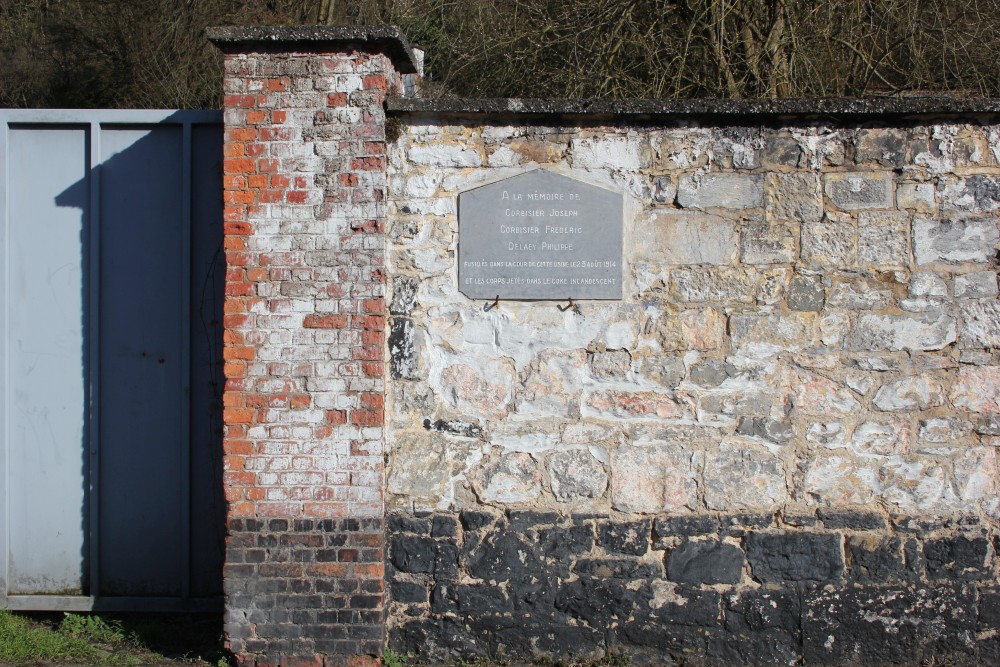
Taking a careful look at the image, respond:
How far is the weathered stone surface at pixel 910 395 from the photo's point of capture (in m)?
3.85

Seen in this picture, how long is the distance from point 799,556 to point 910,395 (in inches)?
36.1

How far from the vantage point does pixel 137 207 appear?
14.6 ft

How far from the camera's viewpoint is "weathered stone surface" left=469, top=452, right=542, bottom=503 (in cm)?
388

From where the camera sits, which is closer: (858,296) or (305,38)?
(305,38)

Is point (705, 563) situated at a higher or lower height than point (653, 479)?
lower

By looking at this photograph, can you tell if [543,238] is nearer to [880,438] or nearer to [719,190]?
[719,190]

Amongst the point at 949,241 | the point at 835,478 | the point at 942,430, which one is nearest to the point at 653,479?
the point at 835,478

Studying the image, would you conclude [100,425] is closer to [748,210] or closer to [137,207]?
[137,207]

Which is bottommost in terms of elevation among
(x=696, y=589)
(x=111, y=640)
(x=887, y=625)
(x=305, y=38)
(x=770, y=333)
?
(x=111, y=640)

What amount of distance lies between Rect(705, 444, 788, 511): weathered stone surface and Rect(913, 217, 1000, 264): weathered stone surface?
1199 millimetres

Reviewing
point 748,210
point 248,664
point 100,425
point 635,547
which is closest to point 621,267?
point 748,210

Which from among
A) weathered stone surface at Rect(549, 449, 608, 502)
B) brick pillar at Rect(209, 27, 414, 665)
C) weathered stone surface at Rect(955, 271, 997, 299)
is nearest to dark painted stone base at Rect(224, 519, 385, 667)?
brick pillar at Rect(209, 27, 414, 665)

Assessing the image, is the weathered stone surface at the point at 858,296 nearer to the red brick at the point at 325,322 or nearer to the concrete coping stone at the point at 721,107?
the concrete coping stone at the point at 721,107

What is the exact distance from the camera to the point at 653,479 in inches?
152
